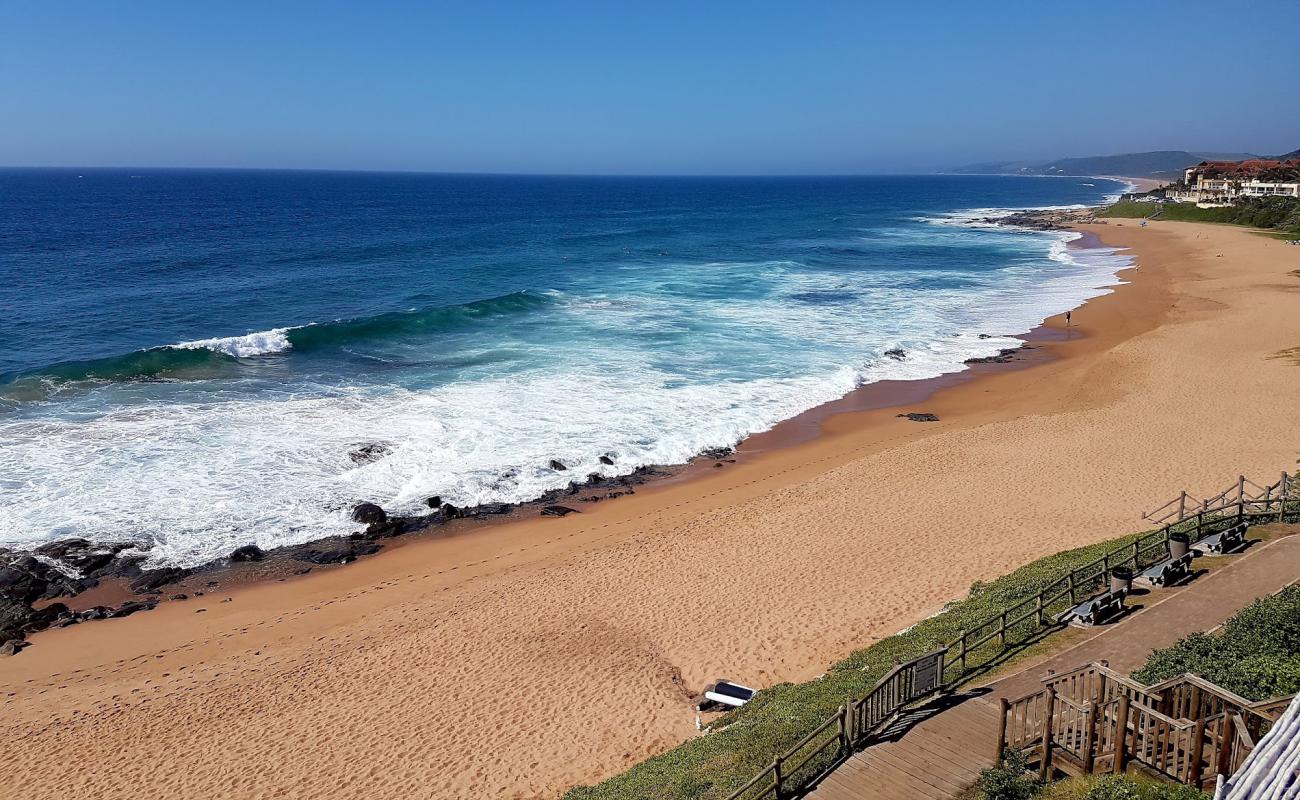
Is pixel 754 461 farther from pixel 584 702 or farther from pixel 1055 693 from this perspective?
pixel 1055 693

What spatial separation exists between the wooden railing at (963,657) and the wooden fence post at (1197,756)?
1805 mm

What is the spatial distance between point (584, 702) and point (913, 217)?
125 meters

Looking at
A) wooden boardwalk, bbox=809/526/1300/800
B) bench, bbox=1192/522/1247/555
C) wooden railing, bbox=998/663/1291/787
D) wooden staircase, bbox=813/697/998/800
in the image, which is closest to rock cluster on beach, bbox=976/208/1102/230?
bench, bbox=1192/522/1247/555

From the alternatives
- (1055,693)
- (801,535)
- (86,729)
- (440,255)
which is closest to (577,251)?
(440,255)

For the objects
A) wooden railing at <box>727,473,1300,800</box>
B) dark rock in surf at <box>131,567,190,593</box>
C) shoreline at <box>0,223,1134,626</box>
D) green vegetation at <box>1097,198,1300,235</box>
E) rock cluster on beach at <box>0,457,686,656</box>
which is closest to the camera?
wooden railing at <box>727,473,1300,800</box>

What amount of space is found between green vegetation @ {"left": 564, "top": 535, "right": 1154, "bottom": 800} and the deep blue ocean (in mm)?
13660

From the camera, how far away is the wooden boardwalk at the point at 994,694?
30.2 feet

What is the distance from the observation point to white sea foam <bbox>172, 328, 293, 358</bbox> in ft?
127

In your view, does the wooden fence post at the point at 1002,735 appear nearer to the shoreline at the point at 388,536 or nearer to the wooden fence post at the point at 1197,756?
the wooden fence post at the point at 1197,756

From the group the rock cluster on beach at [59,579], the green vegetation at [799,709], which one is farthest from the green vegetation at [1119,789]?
the rock cluster on beach at [59,579]

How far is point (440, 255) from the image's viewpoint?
7119 cm

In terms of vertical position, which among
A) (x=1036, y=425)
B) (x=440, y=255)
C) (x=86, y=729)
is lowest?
(x=86, y=729)

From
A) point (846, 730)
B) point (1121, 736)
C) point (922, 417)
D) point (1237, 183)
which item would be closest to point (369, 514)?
point (846, 730)

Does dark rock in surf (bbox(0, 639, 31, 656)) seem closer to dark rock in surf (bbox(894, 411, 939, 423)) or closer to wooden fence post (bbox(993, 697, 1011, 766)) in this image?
wooden fence post (bbox(993, 697, 1011, 766))
